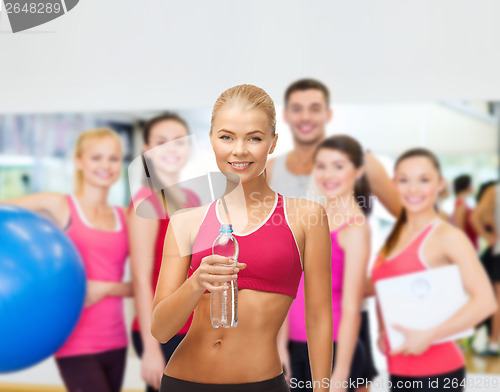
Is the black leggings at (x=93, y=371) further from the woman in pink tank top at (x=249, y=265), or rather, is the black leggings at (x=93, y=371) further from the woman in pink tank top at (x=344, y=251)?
the woman in pink tank top at (x=249, y=265)

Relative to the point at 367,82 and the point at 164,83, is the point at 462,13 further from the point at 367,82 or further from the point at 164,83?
the point at 164,83

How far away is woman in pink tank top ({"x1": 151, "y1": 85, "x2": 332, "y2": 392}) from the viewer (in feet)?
3.76

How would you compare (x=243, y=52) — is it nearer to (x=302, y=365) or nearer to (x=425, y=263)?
(x=425, y=263)

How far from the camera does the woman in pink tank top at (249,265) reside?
1146 millimetres

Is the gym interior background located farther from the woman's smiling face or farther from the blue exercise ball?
the woman's smiling face

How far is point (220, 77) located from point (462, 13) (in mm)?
1162

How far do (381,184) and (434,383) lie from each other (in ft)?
2.87

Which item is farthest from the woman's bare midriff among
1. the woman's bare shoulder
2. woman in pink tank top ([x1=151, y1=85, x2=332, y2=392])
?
the woman's bare shoulder

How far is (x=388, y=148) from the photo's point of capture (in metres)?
2.73

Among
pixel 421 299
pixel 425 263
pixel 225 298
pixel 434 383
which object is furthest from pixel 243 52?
pixel 225 298

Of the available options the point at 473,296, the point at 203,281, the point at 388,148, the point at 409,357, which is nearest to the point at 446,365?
the point at 409,357

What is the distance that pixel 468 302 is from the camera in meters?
2.62

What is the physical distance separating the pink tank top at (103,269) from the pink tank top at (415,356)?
1.18 meters

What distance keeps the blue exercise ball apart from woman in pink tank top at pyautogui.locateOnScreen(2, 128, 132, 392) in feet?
0.68
